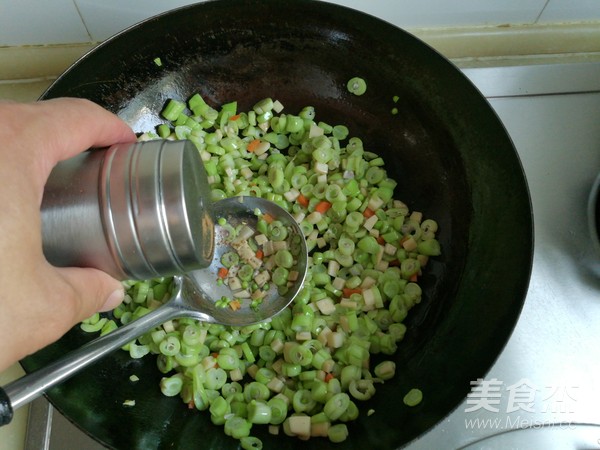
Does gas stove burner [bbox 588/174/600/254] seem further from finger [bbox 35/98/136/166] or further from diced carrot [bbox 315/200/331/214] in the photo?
finger [bbox 35/98/136/166]

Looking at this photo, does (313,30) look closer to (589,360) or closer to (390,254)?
(390,254)

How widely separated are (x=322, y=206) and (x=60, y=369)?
494 mm

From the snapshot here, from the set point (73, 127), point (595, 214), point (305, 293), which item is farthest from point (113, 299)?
point (595, 214)

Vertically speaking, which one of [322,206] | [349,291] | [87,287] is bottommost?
[349,291]

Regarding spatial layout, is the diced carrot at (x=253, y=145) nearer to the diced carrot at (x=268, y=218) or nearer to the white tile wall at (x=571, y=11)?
the diced carrot at (x=268, y=218)

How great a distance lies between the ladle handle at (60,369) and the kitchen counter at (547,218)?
0.32 m

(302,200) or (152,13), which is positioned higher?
(152,13)

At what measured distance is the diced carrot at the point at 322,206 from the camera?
92 centimetres

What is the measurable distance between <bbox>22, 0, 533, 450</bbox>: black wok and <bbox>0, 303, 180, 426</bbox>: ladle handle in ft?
0.42

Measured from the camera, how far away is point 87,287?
1.79ft

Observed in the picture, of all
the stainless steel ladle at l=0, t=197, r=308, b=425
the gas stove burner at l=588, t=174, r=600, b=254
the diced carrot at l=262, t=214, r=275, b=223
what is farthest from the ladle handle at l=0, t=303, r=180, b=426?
the gas stove burner at l=588, t=174, r=600, b=254

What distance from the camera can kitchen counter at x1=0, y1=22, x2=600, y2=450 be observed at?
0.81 meters

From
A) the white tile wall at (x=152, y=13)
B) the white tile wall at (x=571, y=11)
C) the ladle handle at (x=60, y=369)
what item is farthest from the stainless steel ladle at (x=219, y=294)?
the white tile wall at (x=571, y=11)

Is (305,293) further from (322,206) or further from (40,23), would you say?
(40,23)
